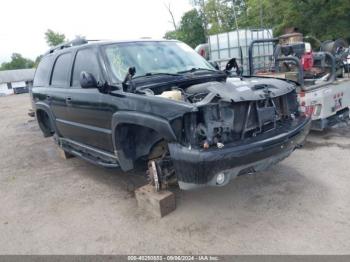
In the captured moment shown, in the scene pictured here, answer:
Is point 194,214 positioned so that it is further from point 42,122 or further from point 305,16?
point 305,16

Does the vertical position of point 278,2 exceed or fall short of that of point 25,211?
it exceeds it

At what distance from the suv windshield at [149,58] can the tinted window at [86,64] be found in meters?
0.21

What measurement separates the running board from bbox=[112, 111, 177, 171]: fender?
159mm

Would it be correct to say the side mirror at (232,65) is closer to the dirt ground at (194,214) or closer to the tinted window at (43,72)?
the dirt ground at (194,214)

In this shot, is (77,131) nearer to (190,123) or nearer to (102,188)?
(102,188)

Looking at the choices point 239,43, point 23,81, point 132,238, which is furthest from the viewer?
point 23,81

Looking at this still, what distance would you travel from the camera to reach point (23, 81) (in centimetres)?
6594

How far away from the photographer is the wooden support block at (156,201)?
12.4 ft

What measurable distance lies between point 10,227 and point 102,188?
130 cm

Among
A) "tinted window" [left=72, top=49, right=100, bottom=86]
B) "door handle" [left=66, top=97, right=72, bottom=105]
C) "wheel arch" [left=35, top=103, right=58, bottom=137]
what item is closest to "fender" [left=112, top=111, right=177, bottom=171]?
"tinted window" [left=72, top=49, right=100, bottom=86]

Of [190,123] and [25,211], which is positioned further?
[25,211]

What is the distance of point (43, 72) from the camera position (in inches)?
241

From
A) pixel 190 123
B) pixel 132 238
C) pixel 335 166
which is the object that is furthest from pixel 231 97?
pixel 335 166

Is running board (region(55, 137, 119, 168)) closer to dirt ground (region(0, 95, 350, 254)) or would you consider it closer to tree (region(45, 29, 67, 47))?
dirt ground (region(0, 95, 350, 254))
